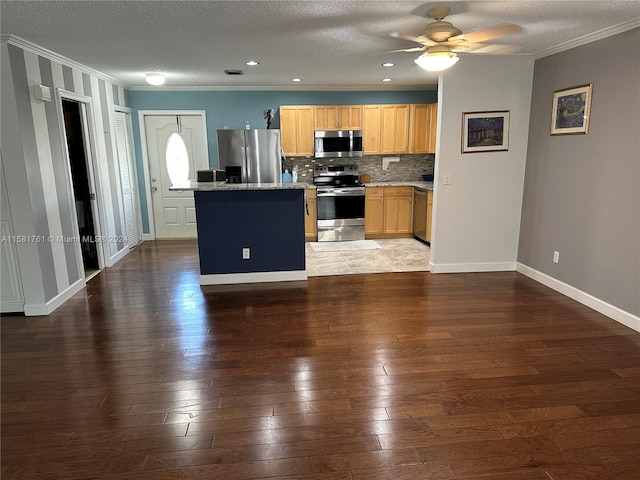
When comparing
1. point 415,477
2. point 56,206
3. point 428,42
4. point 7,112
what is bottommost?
point 415,477

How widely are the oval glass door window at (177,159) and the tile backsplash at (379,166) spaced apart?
5.37 feet

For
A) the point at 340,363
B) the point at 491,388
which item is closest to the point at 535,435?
A: the point at 491,388

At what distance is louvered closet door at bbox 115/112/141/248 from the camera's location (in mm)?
5910

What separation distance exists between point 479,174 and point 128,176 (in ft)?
16.1

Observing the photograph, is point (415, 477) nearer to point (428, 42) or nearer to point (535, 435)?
point (535, 435)

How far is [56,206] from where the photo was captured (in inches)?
157

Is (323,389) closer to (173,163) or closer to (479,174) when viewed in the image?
(479,174)

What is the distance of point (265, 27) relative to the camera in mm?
3146

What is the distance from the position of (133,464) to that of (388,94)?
608 cm

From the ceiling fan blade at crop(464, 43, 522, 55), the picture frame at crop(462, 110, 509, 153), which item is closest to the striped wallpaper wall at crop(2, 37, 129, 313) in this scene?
the ceiling fan blade at crop(464, 43, 522, 55)

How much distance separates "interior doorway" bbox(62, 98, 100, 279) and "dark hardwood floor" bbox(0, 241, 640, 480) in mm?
1172

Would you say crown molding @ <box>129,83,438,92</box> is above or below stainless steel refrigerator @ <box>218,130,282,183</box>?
above

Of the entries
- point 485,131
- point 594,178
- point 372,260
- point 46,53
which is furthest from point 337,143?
point 46,53

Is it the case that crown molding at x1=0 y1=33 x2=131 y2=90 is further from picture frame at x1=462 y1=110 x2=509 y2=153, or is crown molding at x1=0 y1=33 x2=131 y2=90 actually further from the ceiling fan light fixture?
picture frame at x1=462 y1=110 x2=509 y2=153
